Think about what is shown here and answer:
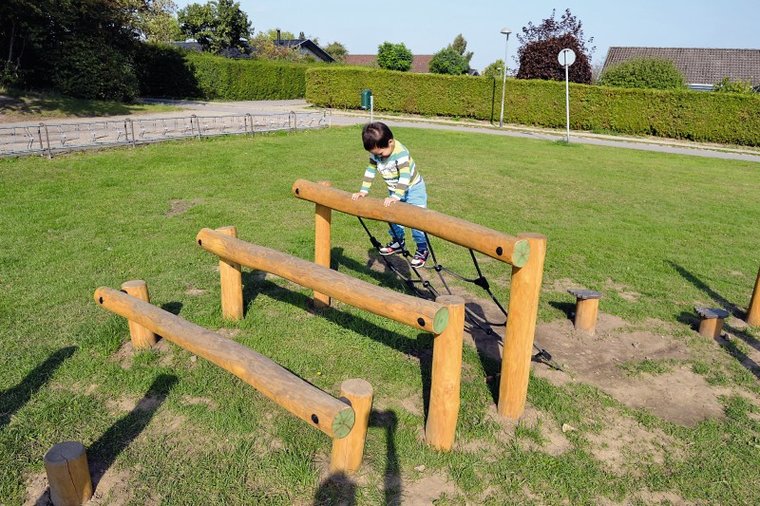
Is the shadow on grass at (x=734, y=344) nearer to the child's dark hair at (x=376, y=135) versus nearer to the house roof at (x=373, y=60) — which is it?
the child's dark hair at (x=376, y=135)

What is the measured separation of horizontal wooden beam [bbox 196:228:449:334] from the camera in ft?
9.43

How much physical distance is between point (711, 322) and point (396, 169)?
2.81 metres

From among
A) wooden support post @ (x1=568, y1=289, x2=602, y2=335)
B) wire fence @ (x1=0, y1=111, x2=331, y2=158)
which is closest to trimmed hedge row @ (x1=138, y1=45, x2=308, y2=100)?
wire fence @ (x1=0, y1=111, x2=331, y2=158)

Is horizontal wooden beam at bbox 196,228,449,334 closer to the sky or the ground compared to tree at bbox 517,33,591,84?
closer to the ground

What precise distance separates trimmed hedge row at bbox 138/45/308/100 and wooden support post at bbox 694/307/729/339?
98.7 ft

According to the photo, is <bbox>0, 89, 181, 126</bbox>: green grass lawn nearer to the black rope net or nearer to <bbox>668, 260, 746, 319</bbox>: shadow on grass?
the black rope net

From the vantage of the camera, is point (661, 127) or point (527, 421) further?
point (661, 127)

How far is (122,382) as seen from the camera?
375cm

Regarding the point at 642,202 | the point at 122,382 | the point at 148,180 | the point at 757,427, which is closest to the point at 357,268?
the point at 122,382

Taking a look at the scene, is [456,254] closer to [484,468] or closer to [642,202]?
[484,468]

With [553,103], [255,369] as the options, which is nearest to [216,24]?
[553,103]

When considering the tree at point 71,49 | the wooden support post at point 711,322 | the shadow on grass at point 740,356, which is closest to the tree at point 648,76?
the tree at point 71,49

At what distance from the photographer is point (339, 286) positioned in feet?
10.8

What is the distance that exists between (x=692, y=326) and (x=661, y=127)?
20402 mm
